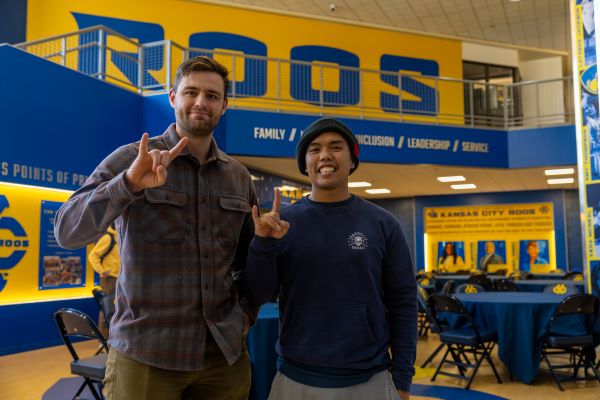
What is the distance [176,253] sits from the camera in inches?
65.1

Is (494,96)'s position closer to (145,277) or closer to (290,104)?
(290,104)

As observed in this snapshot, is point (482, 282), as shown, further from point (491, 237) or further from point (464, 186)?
point (491, 237)

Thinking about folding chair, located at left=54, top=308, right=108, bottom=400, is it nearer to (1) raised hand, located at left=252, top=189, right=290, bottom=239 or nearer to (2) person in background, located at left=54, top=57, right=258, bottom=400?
(2) person in background, located at left=54, top=57, right=258, bottom=400

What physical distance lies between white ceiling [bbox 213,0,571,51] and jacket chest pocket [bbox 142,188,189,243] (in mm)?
11828

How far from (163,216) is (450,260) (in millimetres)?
15777

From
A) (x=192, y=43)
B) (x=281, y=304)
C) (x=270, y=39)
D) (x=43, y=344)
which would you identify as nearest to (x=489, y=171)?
(x=270, y=39)

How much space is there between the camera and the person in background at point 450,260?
16461 millimetres

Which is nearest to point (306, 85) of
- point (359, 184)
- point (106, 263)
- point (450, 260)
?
point (359, 184)

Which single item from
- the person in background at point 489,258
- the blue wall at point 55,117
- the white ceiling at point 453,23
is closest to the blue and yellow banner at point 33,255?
the blue wall at point 55,117

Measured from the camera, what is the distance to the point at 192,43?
1180 centimetres

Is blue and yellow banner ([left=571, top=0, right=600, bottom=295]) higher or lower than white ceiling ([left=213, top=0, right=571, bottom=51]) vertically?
lower

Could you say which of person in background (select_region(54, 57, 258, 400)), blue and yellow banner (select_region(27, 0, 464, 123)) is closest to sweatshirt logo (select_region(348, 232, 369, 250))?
person in background (select_region(54, 57, 258, 400))

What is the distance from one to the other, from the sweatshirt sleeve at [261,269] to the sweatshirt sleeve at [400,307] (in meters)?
0.40

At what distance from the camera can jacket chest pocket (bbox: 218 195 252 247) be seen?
176 cm
